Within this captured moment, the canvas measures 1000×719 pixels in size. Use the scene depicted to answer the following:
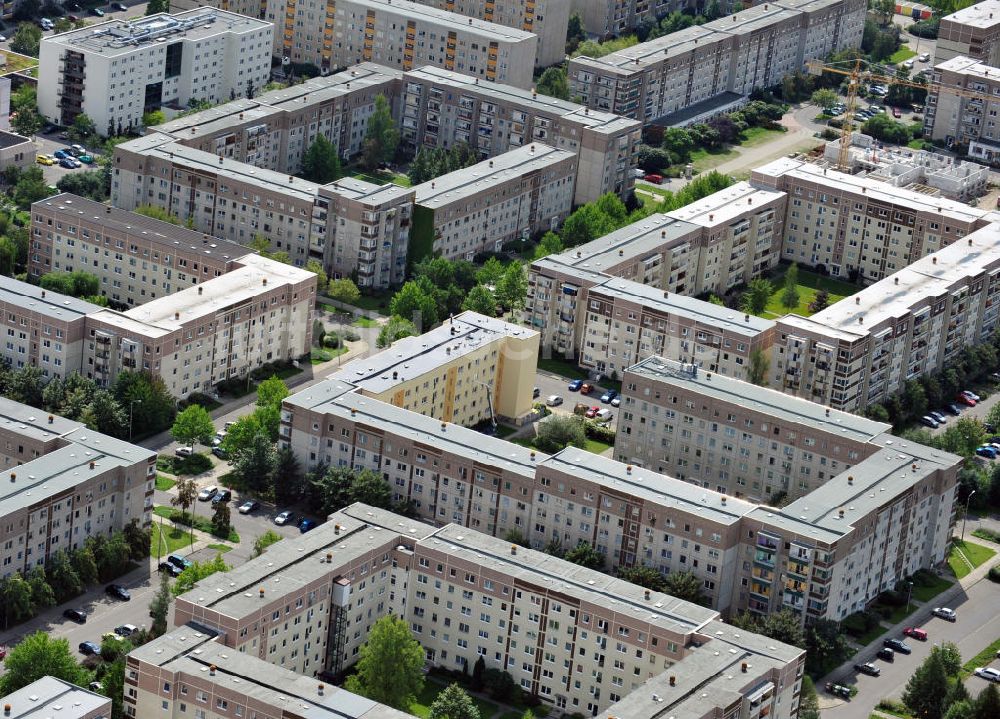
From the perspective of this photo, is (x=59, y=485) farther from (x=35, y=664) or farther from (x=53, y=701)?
(x=53, y=701)

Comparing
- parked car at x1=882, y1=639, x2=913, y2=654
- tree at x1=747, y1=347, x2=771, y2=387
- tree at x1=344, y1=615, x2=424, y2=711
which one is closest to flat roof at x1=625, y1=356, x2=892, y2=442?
tree at x1=747, y1=347, x2=771, y2=387

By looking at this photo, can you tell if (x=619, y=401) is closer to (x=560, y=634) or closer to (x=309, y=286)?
(x=309, y=286)

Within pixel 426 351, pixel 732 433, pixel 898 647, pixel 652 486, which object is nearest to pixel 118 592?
→ pixel 426 351

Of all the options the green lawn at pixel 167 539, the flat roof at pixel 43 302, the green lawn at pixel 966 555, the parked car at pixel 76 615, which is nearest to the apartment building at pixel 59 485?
the green lawn at pixel 167 539

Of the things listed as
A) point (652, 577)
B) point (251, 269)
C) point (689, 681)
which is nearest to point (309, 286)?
point (251, 269)

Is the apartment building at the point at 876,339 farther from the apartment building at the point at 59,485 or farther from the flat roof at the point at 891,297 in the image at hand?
the apartment building at the point at 59,485

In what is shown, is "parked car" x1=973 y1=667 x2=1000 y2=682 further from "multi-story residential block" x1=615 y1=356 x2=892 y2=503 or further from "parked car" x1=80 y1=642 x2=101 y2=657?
"parked car" x1=80 y1=642 x2=101 y2=657
